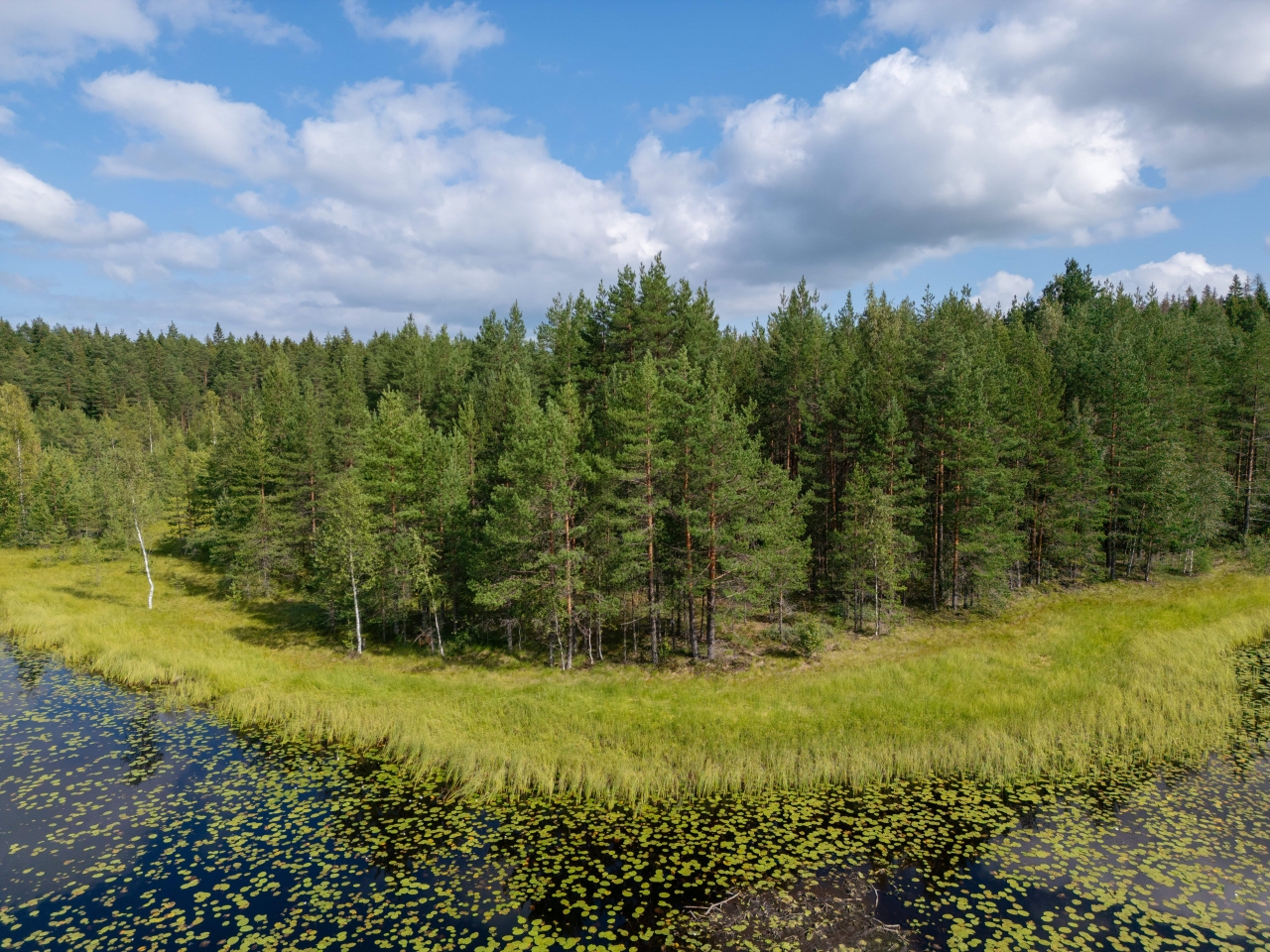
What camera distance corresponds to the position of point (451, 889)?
14.5 m

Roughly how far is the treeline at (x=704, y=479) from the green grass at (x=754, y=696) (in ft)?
13.6

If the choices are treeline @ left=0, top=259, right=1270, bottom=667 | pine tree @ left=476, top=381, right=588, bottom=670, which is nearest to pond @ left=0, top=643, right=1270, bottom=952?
pine tree @ left=476, top=381, right=588, bottom=670

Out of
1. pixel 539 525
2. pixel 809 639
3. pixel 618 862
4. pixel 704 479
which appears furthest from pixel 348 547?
pixel 618 862

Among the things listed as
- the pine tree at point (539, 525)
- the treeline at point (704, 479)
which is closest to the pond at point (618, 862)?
the pine tree at point (539, 525)

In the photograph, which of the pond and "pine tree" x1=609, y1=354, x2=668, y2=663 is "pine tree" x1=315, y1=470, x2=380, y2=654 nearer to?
"pine tree" x1=609, y1=354, x2=668, y2=663

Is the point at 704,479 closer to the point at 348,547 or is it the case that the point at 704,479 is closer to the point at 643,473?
the point at 643,473

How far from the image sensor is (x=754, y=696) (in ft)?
93.8

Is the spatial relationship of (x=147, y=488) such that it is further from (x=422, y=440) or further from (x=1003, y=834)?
(x=1003, y=834)

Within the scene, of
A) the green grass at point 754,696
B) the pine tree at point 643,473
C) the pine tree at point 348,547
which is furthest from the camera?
the pine tree at point 348,547

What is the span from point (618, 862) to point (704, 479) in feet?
69.9

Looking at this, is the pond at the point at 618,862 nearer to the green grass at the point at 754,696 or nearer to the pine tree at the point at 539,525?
the green grass at the point at 754,696

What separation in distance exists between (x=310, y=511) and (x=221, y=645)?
618 inches

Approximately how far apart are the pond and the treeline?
15614 millimetres

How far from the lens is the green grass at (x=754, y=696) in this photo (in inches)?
818
